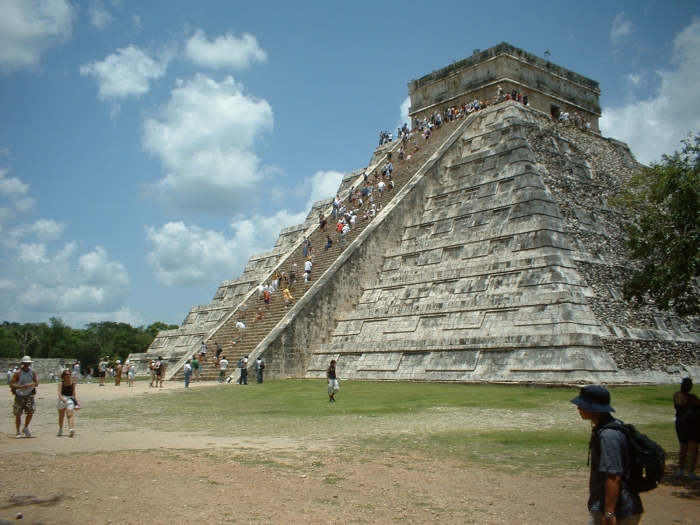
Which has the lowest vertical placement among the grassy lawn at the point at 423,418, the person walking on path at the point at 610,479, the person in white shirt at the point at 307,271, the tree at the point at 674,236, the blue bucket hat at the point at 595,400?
the grassy lawn at the point at 423,418

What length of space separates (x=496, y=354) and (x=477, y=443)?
758cm

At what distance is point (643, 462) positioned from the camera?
12.1ft

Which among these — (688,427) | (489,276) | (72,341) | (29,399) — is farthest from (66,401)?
(72,341)

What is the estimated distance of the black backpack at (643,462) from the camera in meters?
3.66

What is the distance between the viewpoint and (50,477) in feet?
21.7

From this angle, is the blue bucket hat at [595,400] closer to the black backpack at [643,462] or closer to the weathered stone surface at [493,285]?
the black backpack at [643,462]

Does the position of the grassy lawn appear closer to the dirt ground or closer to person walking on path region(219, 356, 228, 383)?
the dirt ground

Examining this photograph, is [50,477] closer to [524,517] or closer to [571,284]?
[524,517]

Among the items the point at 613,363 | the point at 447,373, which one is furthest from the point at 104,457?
the point at 613,363

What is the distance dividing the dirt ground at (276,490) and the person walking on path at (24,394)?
1481 millimetres

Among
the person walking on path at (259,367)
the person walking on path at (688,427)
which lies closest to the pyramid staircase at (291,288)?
the person walking on path at (259,367)

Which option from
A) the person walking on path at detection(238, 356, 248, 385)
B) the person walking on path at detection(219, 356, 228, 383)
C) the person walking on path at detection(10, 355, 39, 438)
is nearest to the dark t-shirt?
the person walking on path at detection(10, 355, 39, 438)

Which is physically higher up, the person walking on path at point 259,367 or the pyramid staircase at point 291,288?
the pyramid staircase at point 291,288

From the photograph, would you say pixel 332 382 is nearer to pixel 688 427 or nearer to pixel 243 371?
pixel 243 371
